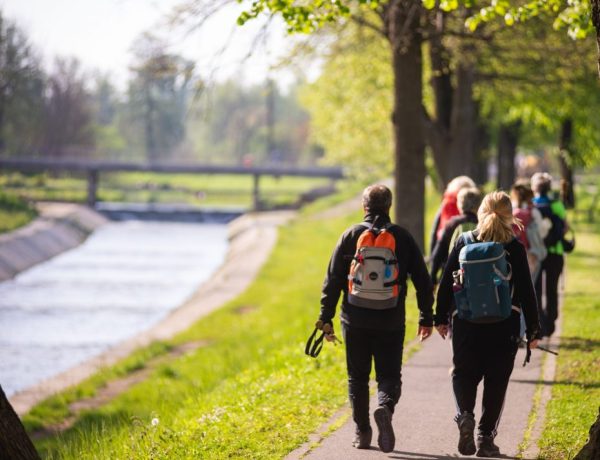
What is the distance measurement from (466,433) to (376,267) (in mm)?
1216

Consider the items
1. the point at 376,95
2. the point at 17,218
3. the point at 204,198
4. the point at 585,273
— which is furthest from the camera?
the point at 204,198

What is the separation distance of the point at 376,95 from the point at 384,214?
22.4 metres

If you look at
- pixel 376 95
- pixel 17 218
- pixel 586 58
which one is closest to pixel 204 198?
pixel 17 218

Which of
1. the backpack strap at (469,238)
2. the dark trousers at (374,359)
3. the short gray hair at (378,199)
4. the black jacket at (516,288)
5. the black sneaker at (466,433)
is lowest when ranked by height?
the black sneaker at (466,433)

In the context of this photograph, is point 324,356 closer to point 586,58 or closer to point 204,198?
point 586,58

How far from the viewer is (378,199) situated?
262 inches

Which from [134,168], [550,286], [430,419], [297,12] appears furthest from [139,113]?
[430,419]

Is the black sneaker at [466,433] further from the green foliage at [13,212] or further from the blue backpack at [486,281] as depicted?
the green foliage at [13,212]

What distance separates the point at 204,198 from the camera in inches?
3361

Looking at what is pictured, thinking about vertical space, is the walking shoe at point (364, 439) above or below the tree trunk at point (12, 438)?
below

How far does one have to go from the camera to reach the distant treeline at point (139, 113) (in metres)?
15.6

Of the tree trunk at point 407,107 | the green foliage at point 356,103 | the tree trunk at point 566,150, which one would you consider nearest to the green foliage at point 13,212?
the green foliage at point 356,103

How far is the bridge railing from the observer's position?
7231 cm

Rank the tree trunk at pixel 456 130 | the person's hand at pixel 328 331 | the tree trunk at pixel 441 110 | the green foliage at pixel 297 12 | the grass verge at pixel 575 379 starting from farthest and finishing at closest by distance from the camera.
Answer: the tree trunk at pixel 456 130 < the tree trunk at pixel 441 110 < the green foliage at pixel 297 12 < the grass verge at pixel 575 379 < the person's hand at pixel 328 331
